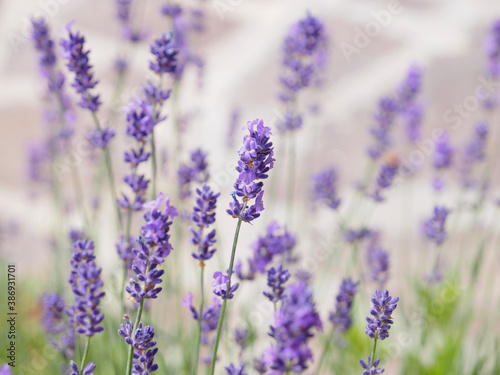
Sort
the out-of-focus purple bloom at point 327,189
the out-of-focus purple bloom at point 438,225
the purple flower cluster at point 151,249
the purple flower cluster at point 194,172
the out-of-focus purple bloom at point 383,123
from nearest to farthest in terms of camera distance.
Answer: the purple flower cluster at point 151,249, the purple flower cluster at point 194,172, the out-of-focus purple bloom at point 438,225, the out-of-focus purple bloom at point 327,189, the out-of-focus purple bloom at point 383,123

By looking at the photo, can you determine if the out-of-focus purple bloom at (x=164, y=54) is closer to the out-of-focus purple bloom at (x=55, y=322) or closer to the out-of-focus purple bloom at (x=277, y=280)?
the out-of-focus purple bloom at (x=277, y=280)

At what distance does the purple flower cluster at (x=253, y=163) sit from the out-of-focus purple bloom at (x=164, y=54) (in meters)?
0.41

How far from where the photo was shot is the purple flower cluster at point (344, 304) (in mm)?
1402

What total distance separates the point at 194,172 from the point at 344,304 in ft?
2.20

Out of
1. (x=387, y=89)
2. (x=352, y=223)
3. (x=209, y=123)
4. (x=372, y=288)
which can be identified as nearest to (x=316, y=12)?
(x=387, y=89)

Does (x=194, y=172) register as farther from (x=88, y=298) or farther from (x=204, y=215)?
(x=88, y=298)

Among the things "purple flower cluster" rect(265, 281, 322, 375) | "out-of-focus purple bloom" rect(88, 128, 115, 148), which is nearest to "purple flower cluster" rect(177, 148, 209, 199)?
"out-of-focus purple bloom" rect(88, 128, 115, 148)

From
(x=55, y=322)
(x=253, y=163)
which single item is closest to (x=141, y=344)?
(x=253, y=163)

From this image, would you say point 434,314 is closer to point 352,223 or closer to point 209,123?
point 352,223

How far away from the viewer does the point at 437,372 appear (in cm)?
216

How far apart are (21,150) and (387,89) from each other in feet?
8.65

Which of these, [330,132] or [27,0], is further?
[27,0]

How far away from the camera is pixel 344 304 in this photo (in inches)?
57.4

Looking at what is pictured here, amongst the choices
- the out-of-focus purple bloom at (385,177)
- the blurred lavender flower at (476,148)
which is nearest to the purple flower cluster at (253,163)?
the out-of-focus purple bloom at (385,177)
